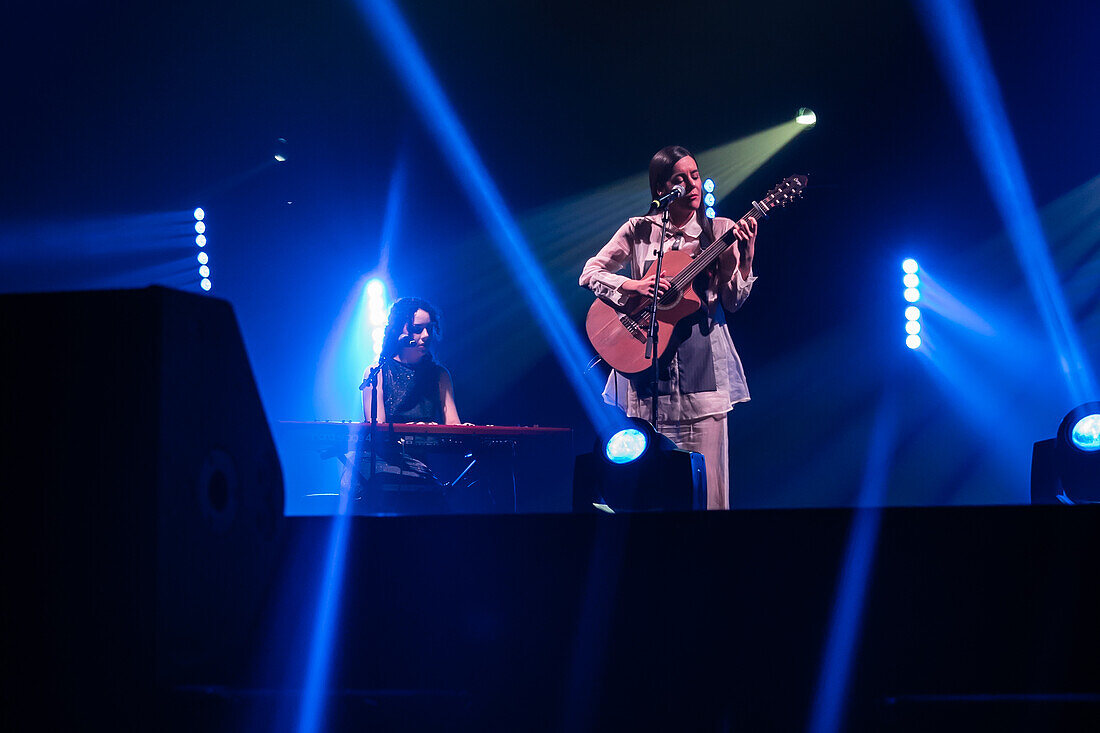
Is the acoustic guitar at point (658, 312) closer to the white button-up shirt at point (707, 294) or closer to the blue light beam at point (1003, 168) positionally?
the white button-up shirt at point (707, 294)

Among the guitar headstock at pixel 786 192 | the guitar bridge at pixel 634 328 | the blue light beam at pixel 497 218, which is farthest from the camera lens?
the blue light beam at pixel 497 218

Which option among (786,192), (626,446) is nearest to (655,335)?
(626,446)

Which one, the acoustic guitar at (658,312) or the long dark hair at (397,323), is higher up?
the long dark hair at (397,323)

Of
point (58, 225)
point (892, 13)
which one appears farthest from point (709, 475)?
point (58, 225)

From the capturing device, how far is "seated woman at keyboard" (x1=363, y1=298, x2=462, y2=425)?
486cm

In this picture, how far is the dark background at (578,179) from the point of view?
198 inches

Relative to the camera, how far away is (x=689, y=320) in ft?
10.2

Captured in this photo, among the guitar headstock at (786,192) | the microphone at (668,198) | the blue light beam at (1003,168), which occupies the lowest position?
the microphone at (668,198)

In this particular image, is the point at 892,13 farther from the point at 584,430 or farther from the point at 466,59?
the point at 584,430

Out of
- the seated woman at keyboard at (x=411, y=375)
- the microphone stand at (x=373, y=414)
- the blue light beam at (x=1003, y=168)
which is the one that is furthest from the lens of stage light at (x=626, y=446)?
the blue light beam at (x=1003, y=168)

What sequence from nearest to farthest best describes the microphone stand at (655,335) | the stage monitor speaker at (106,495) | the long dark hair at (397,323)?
the stage monitor speaker at (106,495)
the microphone stand at (655,335)
the long dark hair at (397,323)

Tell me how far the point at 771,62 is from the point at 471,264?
9.23ft

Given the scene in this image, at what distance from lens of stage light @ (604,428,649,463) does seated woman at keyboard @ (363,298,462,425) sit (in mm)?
2771

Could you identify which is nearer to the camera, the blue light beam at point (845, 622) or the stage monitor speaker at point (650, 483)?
the blue light beam at point (845, 622)
